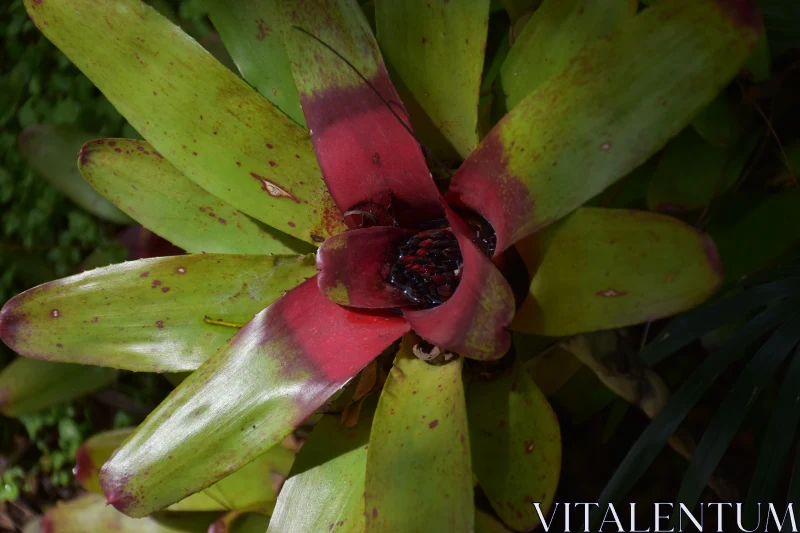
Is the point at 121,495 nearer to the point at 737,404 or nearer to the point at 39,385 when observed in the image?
the point at 39,385

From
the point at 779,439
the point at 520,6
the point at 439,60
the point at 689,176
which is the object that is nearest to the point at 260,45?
the point at 439,60

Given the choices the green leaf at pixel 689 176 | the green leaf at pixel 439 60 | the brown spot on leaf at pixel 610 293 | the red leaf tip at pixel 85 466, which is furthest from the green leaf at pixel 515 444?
the red leaf tip at pixel 85 466

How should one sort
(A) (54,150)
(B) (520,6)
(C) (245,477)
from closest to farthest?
1. (B) (520,6)
2. (C) (245,477)
3. (A) (54,150)

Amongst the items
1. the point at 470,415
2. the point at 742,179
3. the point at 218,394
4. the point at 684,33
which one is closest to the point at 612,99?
the point at 684,33

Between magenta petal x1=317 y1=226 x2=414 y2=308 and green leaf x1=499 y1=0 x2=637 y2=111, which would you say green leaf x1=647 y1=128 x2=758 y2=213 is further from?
magenta petal x1=317 y1=226 x2=414 y2=308

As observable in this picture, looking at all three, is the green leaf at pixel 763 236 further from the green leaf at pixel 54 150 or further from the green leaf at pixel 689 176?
the green leaf at pixel 54 150

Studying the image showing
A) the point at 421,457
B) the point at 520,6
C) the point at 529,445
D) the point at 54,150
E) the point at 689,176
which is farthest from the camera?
the point at 54,150
